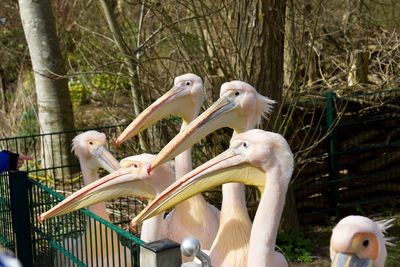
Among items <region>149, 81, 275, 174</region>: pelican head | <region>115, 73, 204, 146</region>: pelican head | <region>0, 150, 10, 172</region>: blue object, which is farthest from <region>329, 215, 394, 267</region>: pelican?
<region>0, 150, 10, 172</region>: blue object

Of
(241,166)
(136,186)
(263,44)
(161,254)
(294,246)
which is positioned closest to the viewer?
(161,254)

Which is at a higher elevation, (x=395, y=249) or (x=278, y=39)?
(x=278, y=39)

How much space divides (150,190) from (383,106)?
3.61m

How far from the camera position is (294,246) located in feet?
17.8

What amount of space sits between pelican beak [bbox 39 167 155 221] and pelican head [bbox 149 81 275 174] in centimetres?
30

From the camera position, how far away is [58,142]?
739 cm

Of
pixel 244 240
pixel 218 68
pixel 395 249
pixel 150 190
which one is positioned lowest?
pixel 395 249

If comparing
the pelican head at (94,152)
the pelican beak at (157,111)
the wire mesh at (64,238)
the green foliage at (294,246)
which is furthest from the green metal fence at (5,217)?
the green foliage at (294,246)

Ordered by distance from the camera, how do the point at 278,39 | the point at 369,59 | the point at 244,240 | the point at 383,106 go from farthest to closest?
the point at 369,59 < the point at 383,106 < the point at 278,39 < the point at 244,240

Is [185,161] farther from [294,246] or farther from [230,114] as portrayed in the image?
[294,246]

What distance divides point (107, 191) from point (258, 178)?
38.8 inches

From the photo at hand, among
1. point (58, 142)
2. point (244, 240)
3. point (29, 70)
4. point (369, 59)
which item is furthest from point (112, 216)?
point (29, 70)

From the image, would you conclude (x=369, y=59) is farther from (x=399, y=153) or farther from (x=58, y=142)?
(x=58, y=142)

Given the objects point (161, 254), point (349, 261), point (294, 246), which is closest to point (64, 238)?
point (161, 254)
